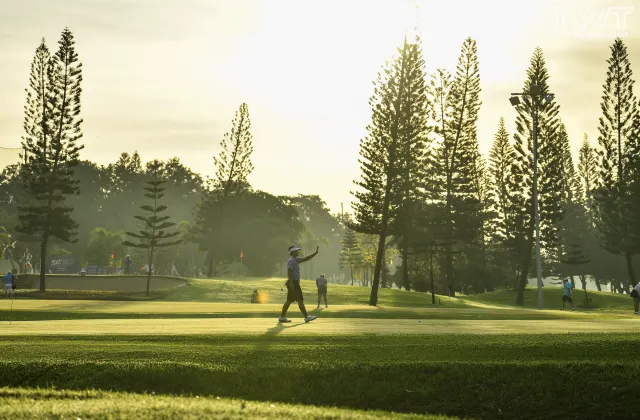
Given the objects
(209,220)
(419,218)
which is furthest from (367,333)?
(209,220)

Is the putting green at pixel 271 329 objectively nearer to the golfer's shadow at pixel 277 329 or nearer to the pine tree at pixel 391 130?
the golfer's shadow at pixel 277 329

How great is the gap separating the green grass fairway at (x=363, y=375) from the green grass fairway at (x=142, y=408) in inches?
5.6

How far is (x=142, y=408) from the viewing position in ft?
30.8

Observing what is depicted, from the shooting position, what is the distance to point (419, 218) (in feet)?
212

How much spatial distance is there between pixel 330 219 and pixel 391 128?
480 feet

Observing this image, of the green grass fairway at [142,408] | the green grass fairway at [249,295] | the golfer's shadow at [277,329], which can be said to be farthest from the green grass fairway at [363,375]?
the green grass fairway at [249,295]

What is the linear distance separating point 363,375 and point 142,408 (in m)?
4.22

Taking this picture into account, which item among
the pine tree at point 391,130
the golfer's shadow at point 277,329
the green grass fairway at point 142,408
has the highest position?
the pine tree at point 391,130

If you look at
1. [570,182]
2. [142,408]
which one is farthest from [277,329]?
[570,182]

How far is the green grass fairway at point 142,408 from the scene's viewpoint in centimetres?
900

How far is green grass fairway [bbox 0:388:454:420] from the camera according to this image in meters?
9.00

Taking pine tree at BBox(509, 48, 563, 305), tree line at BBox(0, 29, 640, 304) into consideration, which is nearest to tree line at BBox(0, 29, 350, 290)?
tree line at BBox(0, 29, 640, 304)

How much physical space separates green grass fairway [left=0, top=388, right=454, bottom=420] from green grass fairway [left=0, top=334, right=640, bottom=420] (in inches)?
5.6

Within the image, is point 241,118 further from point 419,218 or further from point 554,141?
point 554,141
